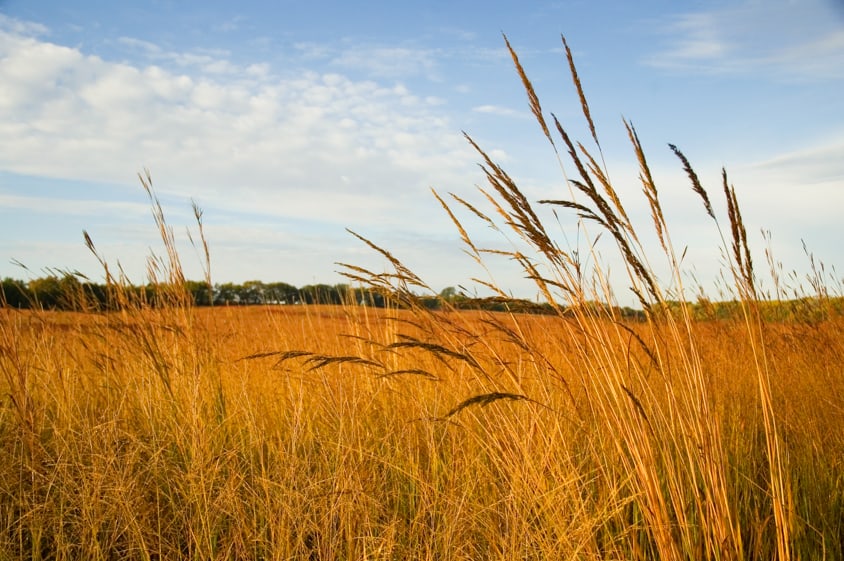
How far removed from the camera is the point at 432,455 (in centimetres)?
261

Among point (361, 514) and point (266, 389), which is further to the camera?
point (266, 389)

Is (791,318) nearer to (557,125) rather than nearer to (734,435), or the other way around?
(734,435)

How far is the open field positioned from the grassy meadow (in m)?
0.02

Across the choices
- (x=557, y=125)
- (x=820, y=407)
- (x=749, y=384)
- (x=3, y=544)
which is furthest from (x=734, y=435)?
(x=3, y=544)

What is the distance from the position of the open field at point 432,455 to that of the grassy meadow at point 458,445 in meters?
0.02

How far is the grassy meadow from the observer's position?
1596mm

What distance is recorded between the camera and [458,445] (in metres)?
2.73

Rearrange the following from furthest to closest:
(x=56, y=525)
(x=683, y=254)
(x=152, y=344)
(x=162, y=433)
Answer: (x=152, y=344)
(x=162, y=433)
(x=56, y=525)
(x=683, y=254)

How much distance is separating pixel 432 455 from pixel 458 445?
6.9 inches

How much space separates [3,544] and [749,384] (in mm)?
4338

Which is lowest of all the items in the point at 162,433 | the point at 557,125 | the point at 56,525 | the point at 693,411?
the point at 56,525

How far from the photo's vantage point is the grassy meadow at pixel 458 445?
1596 mm

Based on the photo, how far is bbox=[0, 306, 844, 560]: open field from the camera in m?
1.72

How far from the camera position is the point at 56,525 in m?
2.42
